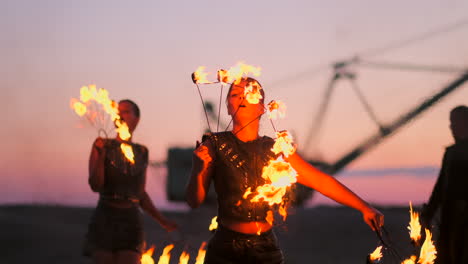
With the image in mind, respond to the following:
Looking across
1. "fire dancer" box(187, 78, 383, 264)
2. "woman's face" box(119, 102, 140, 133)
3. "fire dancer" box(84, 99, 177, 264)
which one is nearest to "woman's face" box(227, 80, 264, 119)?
"fire dancer" box(187, 78, 383, 264)

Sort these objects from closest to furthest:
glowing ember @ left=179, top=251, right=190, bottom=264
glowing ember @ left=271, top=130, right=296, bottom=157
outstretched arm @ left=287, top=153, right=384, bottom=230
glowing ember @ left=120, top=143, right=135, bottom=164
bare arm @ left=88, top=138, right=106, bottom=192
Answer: glowing ember @ left=271, top=130, right=296, bottom=157 < outstretched arm @ left=287, top=153, right=384, bottom=230 < glowing ember @ left=179, top=251, right=190, bottom=264 < bare arm @ left=88, top=138, right=106, bottom=192 < glowing ember @ left=120, top=143, right=135, bottom=164

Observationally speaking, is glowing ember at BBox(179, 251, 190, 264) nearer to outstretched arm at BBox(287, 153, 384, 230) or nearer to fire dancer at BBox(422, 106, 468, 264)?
outstretched arm at BBox(287, 153, 384, 230)

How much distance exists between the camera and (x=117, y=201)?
22.8 ft

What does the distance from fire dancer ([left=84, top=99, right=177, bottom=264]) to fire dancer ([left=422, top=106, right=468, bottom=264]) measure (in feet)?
8.55

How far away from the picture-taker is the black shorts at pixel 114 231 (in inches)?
266

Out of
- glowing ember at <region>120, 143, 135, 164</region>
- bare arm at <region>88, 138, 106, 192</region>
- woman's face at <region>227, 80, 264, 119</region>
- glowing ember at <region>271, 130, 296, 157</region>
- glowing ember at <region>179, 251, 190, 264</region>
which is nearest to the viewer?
woman's face at <region>227, 80, 264, 119</region>

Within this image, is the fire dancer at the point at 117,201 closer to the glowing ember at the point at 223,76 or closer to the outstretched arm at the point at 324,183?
the glowing ember at the point at 223,76

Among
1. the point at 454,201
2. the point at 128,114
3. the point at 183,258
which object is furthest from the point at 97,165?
the point at 454,201

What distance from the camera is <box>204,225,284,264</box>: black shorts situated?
4.61 meters

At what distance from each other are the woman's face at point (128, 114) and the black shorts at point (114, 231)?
0.82 m

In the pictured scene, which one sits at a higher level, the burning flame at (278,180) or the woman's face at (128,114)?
the woman's face at (128,114)

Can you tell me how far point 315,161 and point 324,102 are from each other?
7829mm

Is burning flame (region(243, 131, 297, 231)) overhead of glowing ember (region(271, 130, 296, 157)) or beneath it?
beneath

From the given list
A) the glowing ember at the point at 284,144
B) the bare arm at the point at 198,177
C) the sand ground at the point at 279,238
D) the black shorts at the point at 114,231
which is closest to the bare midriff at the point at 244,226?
the bare arm at the point at 198,177
